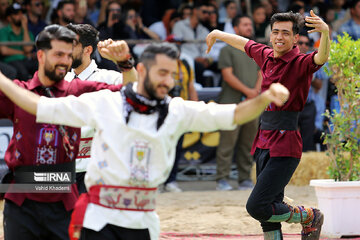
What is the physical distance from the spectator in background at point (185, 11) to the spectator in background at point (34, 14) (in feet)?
8.32

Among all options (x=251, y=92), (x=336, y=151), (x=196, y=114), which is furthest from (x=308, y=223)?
(x=251, y=92)

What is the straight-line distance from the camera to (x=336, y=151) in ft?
23.9

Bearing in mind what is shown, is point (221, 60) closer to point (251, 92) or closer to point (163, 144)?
point (251, 92)

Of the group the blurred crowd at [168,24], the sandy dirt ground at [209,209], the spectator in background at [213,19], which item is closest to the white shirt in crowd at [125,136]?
the sandy dirt ground at [209,209]

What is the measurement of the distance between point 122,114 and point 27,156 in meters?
0.74

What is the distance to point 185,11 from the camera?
12.7 metres

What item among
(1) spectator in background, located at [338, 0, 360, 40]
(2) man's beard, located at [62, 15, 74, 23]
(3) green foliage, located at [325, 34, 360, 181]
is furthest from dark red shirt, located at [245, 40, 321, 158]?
(1) spectator in background, located at [338, 0, 360, 40]

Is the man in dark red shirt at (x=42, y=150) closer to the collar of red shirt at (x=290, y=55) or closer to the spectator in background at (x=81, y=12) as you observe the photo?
the collar of red shirt at (x=290, y=55)

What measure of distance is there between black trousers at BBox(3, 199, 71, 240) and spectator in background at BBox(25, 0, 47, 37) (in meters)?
7.72

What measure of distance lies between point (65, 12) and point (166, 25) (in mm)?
2146

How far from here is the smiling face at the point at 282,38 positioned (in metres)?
5.98

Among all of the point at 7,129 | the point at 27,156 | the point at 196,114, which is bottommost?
the point at 7,129

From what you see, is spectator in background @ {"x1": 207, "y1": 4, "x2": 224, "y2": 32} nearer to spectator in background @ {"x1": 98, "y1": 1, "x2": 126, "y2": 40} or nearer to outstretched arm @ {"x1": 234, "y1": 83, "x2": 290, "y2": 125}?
spectator in background @ {"x1": 98, "y1": 1, "x2": 126, "y2": 40}

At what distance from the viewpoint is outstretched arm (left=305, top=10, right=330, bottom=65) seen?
18.1 ft
